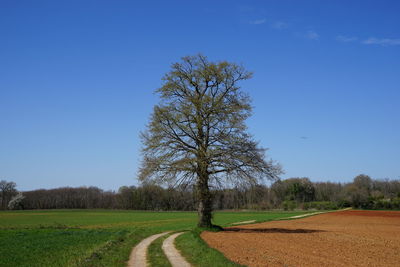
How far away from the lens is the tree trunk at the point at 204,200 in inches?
1127

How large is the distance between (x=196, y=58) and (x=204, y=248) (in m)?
16.8

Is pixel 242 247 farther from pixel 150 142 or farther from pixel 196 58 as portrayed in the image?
pixel 196 58

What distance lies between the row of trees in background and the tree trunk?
116ft

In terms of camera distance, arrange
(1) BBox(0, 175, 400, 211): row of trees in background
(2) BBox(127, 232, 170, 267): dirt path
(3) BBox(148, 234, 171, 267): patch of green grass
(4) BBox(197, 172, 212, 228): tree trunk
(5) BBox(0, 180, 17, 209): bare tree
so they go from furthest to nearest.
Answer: (5) BBox(0, 180, 17, 209): bare tree < (1) BBox(0, 175, 400, 211): row of trees in background < (4) BBox(197, 172, 212, 228): tree trunk < (2) BBox(127, 232, 170, 267): dirt path < (3) BBox(148, 234, 171, 267): patch of green grass

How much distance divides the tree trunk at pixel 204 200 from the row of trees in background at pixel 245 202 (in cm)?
3521

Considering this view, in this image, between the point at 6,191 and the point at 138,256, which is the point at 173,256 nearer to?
the point at 138,256

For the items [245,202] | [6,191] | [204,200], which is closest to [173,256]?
[204,200]

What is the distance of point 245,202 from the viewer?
64.2 m

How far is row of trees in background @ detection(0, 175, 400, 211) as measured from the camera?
99.3 metres

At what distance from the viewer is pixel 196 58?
30.0 m

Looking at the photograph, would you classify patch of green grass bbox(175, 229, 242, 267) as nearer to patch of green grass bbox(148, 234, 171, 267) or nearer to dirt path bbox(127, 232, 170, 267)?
patch of green grass bbox(148, 234, 171, 267)

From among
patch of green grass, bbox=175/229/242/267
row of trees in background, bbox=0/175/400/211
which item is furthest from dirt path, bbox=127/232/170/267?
row of trees in background, bbox=0/175/400/211

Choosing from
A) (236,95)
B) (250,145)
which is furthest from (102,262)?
(236,95)

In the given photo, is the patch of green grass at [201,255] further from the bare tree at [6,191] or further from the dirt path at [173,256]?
the bare tree at [6,191]
